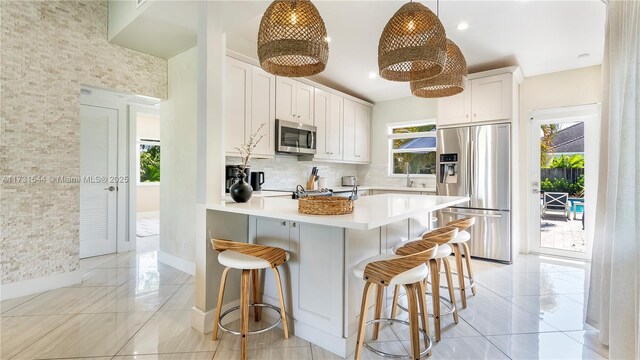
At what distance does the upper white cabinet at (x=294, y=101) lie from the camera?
13.1ft

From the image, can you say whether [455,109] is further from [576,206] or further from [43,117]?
[43,117]

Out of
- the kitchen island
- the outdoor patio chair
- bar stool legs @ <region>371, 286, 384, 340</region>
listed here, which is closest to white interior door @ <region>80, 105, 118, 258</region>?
the kitchen island

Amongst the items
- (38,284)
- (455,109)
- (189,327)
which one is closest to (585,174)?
(455,109)

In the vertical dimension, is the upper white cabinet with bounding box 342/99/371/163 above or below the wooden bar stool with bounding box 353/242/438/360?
above

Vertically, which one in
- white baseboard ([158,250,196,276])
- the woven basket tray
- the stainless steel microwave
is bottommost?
white baseboard ([158,250,196,276])

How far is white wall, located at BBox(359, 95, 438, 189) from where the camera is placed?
5.30 m

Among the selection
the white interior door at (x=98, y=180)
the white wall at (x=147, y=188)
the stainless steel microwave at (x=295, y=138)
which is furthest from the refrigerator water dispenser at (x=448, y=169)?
the white wall at (x=147, y=188)

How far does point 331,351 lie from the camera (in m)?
1.93

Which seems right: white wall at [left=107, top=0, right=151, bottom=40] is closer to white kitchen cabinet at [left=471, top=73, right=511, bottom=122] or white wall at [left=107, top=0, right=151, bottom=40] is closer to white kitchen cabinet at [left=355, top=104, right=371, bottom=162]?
white kitchen cabinet at [left=355, top=104, right=371, bottom=162]

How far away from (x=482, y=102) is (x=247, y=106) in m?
3.15

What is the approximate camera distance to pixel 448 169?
4359mm

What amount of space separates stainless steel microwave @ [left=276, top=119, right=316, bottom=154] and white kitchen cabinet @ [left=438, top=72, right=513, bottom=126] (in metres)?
1.98

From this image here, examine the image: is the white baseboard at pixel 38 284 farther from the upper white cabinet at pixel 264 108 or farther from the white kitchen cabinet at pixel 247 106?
the upper white cabinet at pixel 264 108

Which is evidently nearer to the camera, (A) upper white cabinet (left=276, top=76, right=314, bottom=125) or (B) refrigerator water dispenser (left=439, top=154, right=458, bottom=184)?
(A) upper white cabinet (left=276, top=76, right=314, bottom=125)
